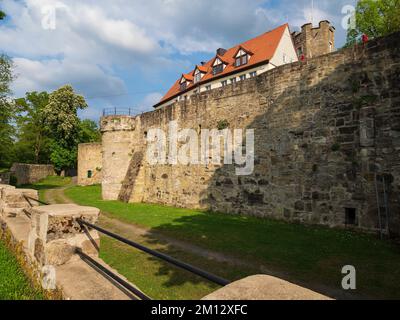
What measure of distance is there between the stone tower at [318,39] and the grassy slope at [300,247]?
947 inches

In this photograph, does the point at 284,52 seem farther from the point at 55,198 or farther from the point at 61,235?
the point at 61,235

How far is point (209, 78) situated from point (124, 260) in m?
29.7

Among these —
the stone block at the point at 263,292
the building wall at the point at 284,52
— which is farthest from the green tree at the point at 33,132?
the stone block at the point at 263,292

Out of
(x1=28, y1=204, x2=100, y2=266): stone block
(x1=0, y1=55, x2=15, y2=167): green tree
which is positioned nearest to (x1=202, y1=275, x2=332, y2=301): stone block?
(x1=28, y1=204, x2=100, y2=266): stone block

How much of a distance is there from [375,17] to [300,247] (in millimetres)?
27241

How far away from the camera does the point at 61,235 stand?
3.94m

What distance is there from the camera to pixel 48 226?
3.84 m

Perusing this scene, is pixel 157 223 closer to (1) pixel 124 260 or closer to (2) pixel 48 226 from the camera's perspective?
(1) pixel 124 260

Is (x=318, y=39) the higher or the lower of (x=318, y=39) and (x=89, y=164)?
the higher

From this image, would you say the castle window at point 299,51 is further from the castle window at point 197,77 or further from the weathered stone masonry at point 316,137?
the weathered stone masonry at point 316,137

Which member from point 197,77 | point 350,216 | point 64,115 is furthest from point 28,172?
point 350,216

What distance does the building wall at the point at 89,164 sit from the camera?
3538 cm
